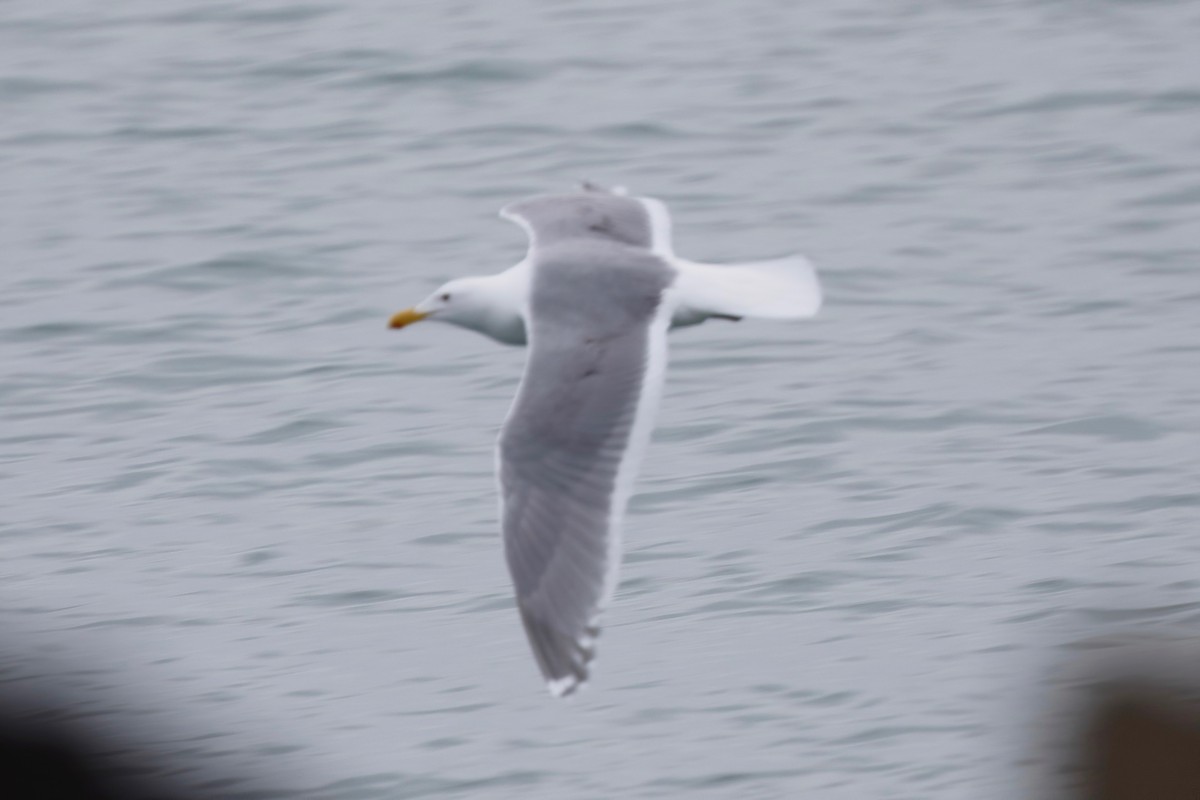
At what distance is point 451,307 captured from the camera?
6.27 meters

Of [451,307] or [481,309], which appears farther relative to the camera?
[451,307]

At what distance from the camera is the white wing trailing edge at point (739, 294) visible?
19.6 feet

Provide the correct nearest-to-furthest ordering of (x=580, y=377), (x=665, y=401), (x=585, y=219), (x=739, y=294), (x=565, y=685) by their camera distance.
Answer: (x=565, y=685), (x=580, y=377), (x=739, y=294), (x=585, y=219), (x=665, y=401)

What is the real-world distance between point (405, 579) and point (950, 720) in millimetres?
1916

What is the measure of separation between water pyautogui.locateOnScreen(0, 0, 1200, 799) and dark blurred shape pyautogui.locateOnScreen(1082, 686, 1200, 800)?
3.70 ft

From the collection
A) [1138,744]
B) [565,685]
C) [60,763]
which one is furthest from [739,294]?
[60,763]

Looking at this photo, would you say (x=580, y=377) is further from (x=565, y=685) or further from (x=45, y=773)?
(x=45, y=773)

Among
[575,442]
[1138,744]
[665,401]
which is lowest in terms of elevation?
[665,401]

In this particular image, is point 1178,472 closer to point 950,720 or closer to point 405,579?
point 950,720

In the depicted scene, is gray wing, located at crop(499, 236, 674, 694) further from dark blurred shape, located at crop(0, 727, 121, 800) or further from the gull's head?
dark blurred shape, located at crop(0, 727, 121, 800)

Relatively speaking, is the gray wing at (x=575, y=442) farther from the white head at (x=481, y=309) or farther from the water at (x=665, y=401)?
the water at (x=665, y=401)

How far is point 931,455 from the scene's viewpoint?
8.10 metres

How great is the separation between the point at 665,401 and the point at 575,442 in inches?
123

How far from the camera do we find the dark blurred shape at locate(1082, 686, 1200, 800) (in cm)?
233
